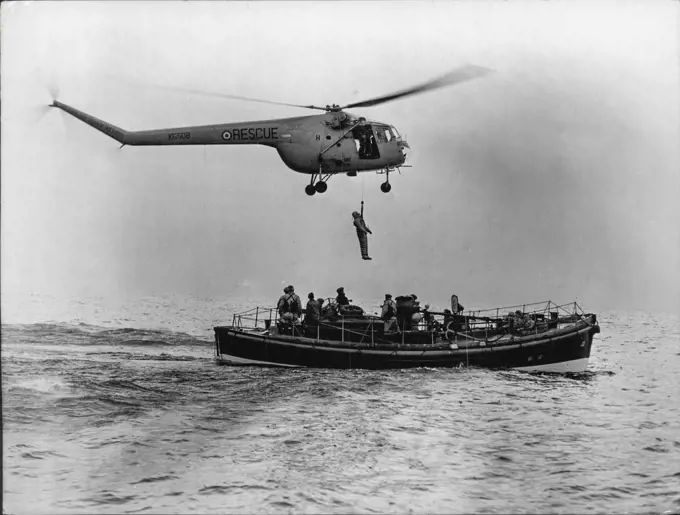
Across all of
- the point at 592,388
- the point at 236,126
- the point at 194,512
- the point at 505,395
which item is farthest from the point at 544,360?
the point at 194,512

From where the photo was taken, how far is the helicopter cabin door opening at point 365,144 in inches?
696

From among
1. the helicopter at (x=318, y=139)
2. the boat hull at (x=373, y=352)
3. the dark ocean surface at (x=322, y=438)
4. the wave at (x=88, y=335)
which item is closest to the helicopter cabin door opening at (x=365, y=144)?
the helicopter at (x=318, y=139)

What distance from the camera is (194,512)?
35.5 feet

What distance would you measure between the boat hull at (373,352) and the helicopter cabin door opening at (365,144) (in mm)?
4205

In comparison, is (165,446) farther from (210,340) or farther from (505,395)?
(210,340)

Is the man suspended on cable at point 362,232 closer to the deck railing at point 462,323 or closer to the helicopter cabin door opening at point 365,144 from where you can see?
the helicopter cabin door opening at point 365,144

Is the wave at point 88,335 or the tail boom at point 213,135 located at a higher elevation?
the tail boom at point 213,135

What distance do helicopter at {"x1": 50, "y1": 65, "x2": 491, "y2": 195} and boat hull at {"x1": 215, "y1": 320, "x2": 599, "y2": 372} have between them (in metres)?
3.62

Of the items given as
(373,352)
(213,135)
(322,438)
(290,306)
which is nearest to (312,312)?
(290,306)

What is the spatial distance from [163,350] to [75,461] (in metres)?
9.07

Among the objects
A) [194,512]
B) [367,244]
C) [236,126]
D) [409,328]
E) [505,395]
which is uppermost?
[236,126]

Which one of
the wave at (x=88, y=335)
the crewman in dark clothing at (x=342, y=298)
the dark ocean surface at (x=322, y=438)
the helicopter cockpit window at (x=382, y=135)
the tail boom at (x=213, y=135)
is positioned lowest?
the dark ocean surface at (x=322, y=438)

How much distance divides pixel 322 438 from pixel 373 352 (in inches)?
182

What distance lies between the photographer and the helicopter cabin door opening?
58.0 ft
